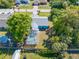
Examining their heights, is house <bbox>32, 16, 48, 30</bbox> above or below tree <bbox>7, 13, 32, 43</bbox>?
below

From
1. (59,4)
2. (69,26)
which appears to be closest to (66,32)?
(69,26)

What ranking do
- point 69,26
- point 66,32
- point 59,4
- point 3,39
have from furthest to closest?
point 59,4, point 3,39, point 69,26, point 66,32

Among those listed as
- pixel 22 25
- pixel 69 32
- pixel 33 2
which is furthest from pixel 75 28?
pixel 33 2

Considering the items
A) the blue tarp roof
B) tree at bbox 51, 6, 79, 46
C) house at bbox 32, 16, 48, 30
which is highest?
tree at bbox 51, 6, 79, 46

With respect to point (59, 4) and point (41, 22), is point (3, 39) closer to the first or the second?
point (41, 22)

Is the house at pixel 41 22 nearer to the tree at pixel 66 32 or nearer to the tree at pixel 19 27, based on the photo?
the tree at pixel 66 32

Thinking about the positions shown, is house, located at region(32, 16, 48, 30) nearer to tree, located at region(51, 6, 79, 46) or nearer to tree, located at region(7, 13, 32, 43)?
tree, located at region(51, 6, 79, 46)

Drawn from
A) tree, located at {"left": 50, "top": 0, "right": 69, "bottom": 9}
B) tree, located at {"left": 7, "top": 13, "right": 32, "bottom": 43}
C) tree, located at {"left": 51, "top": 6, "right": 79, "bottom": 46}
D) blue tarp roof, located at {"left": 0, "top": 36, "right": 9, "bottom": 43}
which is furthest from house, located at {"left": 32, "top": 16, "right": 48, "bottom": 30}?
tree, located at {"left": 50, "top": 0, "right": 69, "bottom": 9}

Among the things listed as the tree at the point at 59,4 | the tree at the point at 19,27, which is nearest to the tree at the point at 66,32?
the tree at the point at 19,27

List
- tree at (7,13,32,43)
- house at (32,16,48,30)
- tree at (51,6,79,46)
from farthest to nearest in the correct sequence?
house at (32,16,48,30) → tree at (51,6,79,46) → tree at (7,13,32,43)
